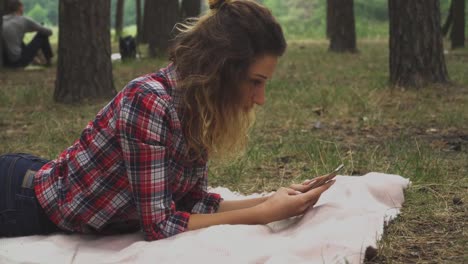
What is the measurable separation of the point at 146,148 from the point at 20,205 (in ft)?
2.16

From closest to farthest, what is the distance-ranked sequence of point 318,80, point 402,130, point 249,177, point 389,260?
point 389,260 < point 249,177 < point 402,130 < point 318,80

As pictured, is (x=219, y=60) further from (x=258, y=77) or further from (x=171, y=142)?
(x=171, y=142)

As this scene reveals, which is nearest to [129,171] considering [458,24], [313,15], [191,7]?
[191,7]

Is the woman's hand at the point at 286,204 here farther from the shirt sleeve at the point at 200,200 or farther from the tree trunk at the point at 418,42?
the tree trunk at the point at 418,42

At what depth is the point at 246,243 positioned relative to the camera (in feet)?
8.22

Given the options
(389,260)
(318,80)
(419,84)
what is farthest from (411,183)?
(318,80)

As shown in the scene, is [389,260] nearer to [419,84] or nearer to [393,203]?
[393,203]

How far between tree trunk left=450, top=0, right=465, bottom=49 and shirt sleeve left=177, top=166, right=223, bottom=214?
35.0ft

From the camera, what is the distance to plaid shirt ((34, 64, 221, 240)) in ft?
7.99

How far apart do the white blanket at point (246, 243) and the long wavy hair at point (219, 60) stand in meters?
0.34

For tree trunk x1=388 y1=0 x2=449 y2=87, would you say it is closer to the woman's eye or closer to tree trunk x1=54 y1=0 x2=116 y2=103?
tree trunk x1=54 y1=0 x2=116 y2=103

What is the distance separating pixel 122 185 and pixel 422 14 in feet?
15.6

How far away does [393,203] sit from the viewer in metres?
3.12

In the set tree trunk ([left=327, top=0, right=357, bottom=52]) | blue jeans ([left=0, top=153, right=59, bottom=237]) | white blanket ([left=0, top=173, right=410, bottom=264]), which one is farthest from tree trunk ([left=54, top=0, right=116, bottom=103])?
tree trunk ([left=327, top=0, right=357, bottom=52])
